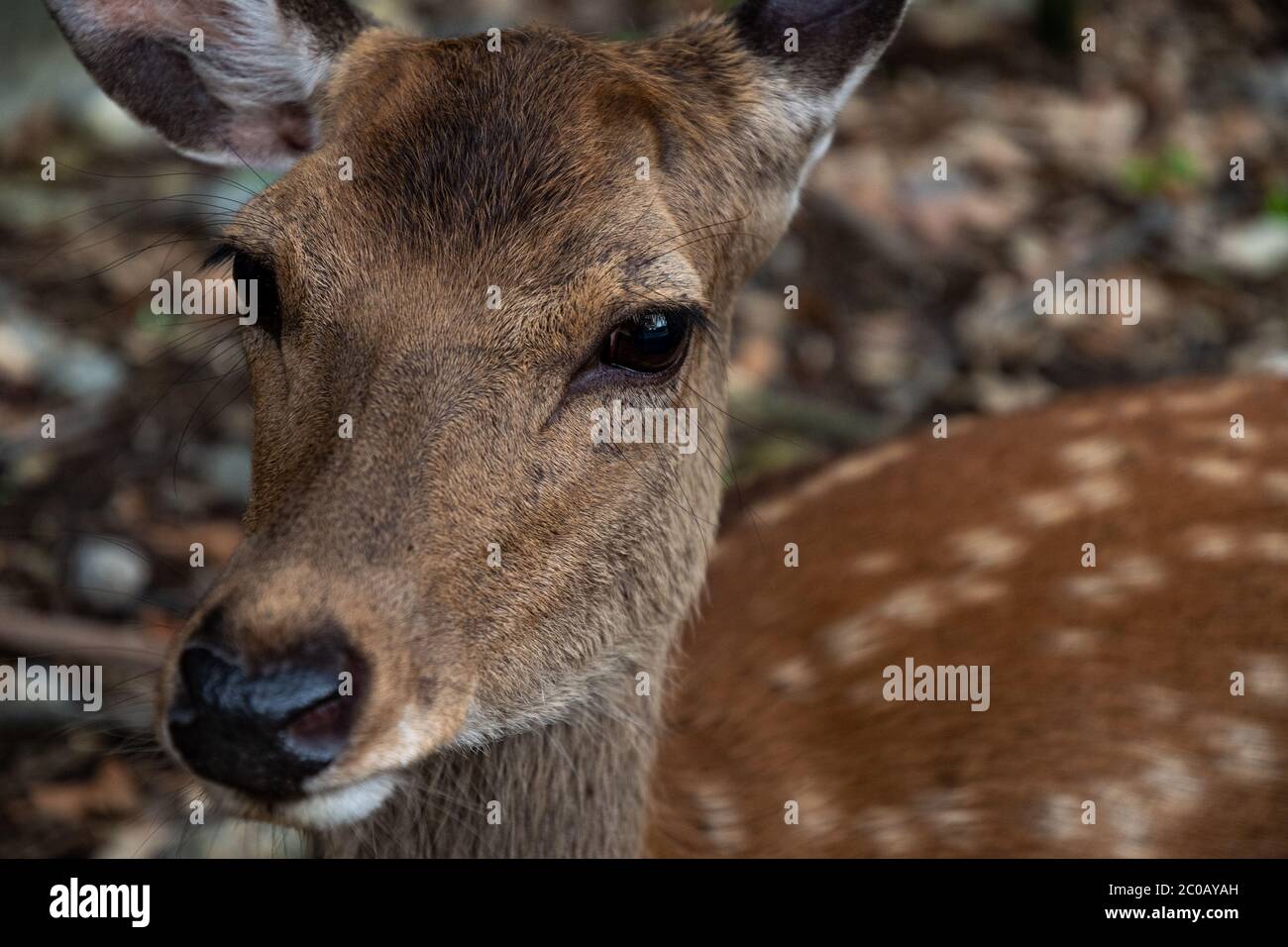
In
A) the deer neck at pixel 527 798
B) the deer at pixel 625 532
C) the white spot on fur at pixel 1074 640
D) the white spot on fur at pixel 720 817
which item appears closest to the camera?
the deer at pixel 625 532

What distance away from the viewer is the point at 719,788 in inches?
133

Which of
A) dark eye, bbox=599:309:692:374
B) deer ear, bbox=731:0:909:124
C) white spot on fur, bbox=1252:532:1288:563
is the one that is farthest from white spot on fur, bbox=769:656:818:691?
deer ear, bbox=731:0:909:124

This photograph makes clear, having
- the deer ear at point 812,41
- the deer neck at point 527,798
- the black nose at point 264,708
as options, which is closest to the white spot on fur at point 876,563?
the deer neck at point 527,798

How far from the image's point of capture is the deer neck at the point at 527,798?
9.46 ft

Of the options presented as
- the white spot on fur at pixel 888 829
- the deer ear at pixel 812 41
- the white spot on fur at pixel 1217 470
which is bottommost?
the white spot on fur at pixel 888 829

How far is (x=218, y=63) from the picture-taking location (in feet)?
10.2

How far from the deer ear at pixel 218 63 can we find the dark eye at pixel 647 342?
3.16 ft

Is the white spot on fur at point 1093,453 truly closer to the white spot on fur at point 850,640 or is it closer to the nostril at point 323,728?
the white spot on fur at point 850,640

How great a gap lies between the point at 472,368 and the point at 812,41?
1148mm

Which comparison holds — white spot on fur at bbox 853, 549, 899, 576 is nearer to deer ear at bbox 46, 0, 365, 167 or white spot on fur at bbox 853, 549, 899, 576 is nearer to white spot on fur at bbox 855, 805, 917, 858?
white spot on fur at bbox 855, 805, 917, 858

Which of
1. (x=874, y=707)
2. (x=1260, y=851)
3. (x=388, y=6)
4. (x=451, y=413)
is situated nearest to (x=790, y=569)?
(x=874, y=707)

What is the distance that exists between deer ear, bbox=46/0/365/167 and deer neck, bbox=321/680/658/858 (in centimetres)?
135

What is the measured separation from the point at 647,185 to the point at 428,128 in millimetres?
406

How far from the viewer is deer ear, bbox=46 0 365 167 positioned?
298 centimetres
